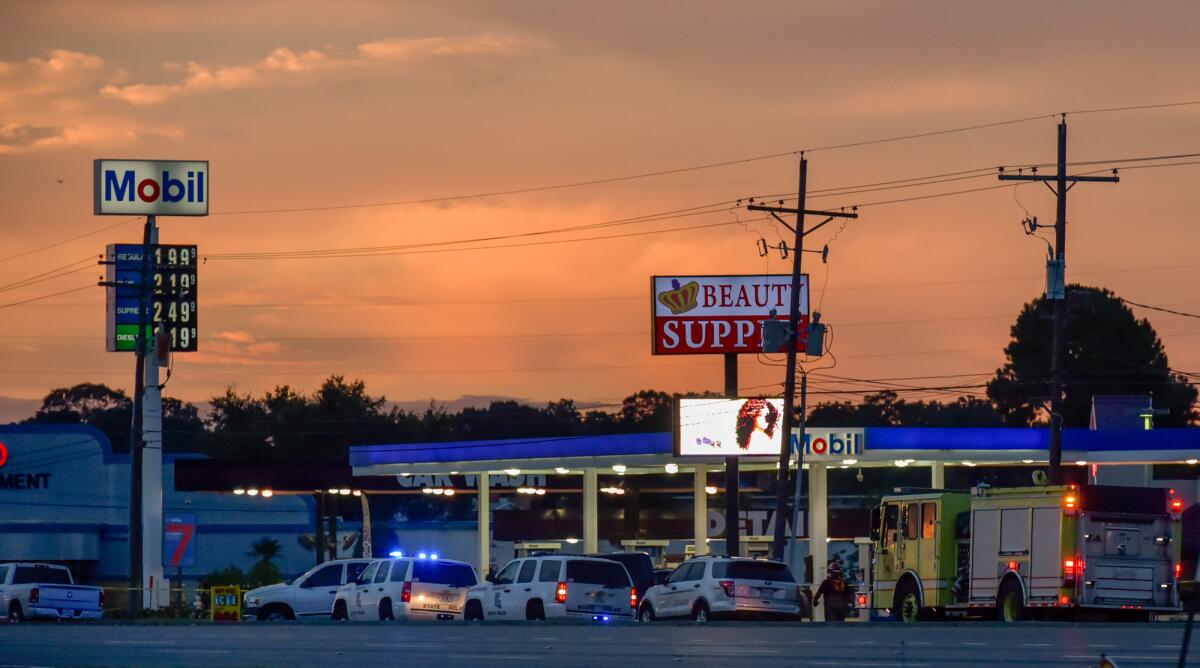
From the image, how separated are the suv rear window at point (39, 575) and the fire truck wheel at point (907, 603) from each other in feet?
78.8

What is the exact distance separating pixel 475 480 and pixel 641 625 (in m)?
→ 39.5

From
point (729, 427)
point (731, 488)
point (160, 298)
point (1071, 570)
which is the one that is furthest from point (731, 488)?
point (160, 298)

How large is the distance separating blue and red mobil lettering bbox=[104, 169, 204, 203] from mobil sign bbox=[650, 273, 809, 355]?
20.5m

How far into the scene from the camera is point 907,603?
123 ft

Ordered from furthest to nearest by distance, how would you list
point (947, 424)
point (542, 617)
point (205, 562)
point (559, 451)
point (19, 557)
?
point (947, 424)
point (205, 562)
point (19, 557)
point (559, 451)
point (542, 617)

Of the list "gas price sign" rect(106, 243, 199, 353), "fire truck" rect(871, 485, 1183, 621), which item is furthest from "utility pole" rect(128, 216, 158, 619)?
"fire truck" rect(871, 485, 1183, 621)

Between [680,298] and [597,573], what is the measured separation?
2474cm

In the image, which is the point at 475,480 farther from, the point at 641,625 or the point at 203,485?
the point at 641,625

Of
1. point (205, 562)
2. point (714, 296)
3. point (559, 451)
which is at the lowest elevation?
point (205, 562)

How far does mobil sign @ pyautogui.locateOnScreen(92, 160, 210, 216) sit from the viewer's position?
227 feet

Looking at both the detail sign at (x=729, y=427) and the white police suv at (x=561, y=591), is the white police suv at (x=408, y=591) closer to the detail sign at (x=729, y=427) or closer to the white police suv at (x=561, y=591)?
the white police suv at (x=561, y=591)

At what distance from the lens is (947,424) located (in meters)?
126

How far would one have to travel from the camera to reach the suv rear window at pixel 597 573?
3594cm

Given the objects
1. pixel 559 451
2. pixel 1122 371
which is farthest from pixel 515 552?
pixel 1122 371
